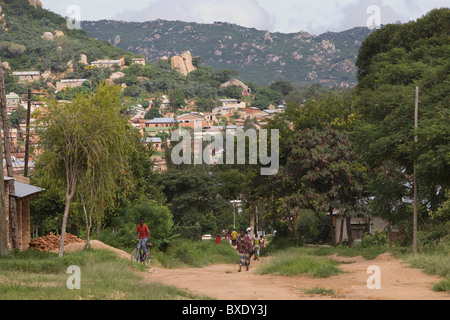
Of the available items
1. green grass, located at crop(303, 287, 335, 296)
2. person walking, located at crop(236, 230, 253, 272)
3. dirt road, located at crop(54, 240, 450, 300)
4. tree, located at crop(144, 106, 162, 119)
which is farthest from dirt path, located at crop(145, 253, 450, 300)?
tree, located at crop(144, 106, 162, 119)

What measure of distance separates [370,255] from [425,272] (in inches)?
339

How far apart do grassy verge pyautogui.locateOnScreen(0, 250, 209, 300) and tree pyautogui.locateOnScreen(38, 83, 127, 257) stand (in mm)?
2020

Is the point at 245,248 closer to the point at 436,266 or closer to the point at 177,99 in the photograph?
the point at 436,266

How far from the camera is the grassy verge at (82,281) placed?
12352 millimetres

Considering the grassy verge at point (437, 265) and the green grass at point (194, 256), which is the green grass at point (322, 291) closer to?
the grassy verge at point (437, 265)

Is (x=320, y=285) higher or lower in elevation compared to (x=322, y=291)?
lower

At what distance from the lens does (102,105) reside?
2175cm

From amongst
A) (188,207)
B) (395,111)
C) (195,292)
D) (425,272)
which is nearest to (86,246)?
(195,292)

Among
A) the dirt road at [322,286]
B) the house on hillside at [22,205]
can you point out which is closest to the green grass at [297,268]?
the dirt road at [322,286]

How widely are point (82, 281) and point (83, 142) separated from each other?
7.12m

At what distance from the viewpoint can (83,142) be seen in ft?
69.4

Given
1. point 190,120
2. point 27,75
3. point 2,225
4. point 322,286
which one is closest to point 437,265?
point 322,286

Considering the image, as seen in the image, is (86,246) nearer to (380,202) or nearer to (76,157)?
(76,157)

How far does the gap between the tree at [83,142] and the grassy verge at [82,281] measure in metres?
2.02
